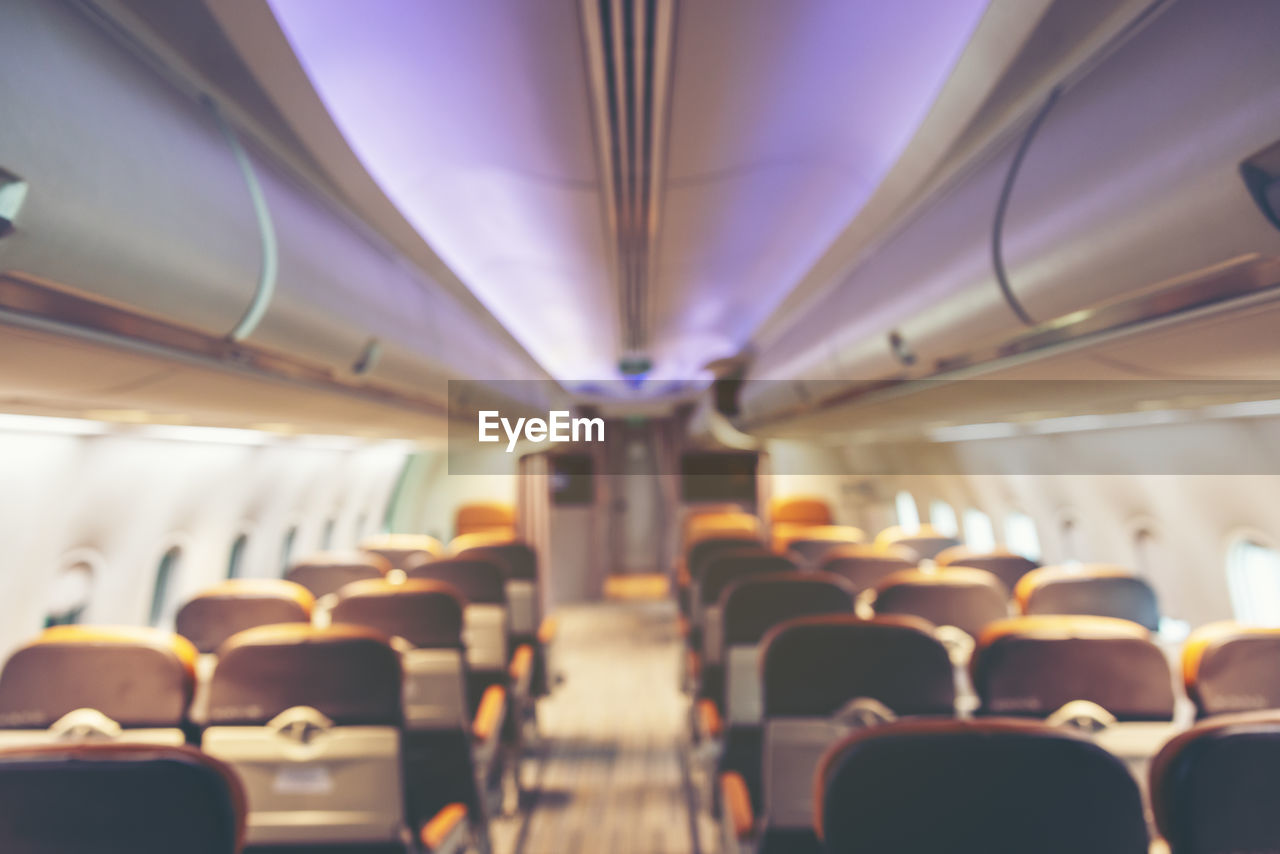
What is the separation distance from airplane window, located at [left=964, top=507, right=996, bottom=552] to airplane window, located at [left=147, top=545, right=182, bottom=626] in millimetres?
7507

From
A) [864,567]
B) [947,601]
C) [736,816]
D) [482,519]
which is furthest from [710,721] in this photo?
[482,519]

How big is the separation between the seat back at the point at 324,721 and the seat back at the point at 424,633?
0.99 metres

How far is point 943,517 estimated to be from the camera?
822 centimetres

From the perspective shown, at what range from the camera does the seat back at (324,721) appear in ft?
7.06

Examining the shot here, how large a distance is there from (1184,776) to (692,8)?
2.07 metres

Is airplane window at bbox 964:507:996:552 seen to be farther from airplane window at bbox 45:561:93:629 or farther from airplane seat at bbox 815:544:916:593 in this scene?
airplane window at bbox 45:561:93:629

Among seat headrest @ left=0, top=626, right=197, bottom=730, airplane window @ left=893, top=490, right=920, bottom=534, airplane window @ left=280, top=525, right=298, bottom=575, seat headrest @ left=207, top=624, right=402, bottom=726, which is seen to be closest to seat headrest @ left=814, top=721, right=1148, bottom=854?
seat headrest @ left=207, top=624, right=402, bottom=726

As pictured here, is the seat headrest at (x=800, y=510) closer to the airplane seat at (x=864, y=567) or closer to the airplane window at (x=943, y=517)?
the airplane window at (x=943, y=517)

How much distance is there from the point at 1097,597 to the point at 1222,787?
249 cm

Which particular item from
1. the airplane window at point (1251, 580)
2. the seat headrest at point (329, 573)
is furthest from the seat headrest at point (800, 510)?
the seat headrest at point (329, 573)

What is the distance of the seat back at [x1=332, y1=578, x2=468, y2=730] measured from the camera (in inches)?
126

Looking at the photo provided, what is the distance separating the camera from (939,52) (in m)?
2.00

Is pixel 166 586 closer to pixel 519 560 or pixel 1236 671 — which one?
pixel 519 560

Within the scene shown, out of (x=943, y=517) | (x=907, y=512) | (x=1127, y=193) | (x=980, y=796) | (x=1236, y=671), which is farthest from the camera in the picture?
(x=907, y=512)
